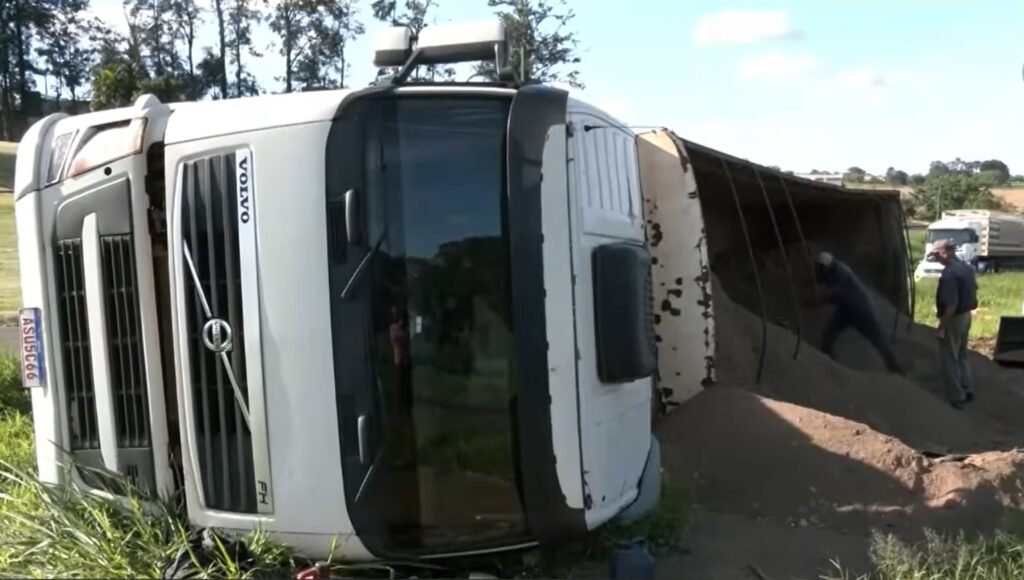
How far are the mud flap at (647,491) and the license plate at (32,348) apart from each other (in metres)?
2.31

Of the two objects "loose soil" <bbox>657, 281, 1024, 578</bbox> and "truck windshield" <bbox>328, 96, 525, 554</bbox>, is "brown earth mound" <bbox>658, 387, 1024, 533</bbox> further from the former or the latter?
"truck windshield" <bbox>328, 96, 525, 554</bbox>

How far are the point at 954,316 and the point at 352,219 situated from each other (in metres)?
8.09

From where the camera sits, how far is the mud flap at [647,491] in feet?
14.0

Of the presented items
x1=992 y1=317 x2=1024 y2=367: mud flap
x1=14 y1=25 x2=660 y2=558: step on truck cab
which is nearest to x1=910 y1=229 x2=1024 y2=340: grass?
x1=992 y1=317 x2=1024 y2=367: mud flap

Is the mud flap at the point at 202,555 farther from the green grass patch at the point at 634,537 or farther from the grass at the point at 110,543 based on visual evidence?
the green grass patch at the point at 634,537

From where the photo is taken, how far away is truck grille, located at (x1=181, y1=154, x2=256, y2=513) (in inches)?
137

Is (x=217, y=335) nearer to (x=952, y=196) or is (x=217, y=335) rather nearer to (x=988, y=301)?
(x=988, y=301)

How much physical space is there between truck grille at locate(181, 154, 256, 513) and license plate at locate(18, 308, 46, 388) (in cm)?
75

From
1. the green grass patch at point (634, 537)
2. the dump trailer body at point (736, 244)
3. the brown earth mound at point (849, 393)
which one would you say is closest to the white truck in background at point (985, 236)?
the dump trailer body at point (736, 244)

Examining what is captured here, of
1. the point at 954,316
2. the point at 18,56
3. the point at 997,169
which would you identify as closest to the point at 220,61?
the point at 18,56

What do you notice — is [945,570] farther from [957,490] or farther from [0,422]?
[0,422]

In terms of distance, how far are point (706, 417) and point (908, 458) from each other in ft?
4.10

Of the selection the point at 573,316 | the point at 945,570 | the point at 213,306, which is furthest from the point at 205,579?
the point at 945,570

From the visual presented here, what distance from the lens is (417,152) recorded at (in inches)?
139
